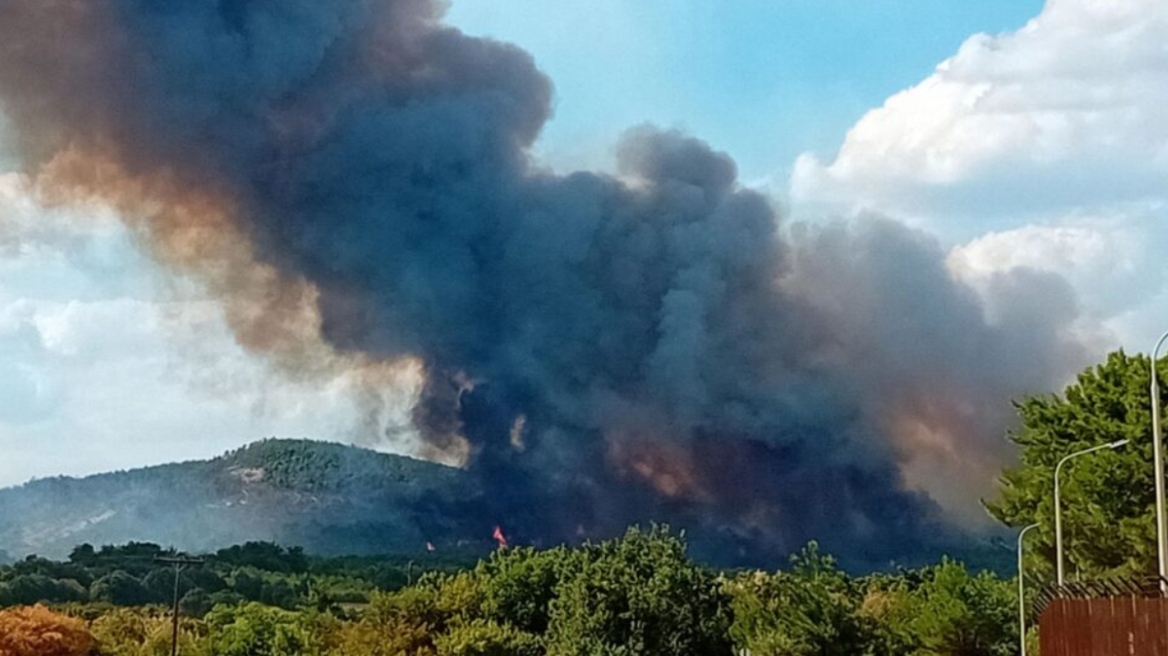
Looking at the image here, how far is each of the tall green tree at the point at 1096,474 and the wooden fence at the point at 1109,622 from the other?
22.8 metres

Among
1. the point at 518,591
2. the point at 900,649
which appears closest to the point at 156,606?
the point at 518,591

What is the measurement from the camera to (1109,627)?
21438mm

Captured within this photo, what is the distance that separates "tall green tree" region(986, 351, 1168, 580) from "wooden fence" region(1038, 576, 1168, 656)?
22840 mm

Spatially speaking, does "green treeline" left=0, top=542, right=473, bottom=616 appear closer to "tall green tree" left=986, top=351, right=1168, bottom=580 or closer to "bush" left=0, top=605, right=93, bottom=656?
"bush" left=0, top=605, right=93, bottom=656

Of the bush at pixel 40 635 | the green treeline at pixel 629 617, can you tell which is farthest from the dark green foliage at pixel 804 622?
the bush at pixel 40 635

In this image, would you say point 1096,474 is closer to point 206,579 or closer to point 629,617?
point 629,617

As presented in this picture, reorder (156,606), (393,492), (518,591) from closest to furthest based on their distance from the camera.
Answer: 1. (518,591)
2. (156,606)
3. (393,492)

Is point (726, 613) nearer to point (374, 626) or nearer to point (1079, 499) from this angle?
point (374, 626)

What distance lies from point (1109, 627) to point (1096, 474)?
28.9 metres

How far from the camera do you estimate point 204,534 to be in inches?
7564

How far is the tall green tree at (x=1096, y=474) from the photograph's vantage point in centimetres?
4819

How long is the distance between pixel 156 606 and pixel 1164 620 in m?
113

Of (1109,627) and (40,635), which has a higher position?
(40,635)

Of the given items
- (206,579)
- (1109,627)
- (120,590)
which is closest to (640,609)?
(1109,627)
